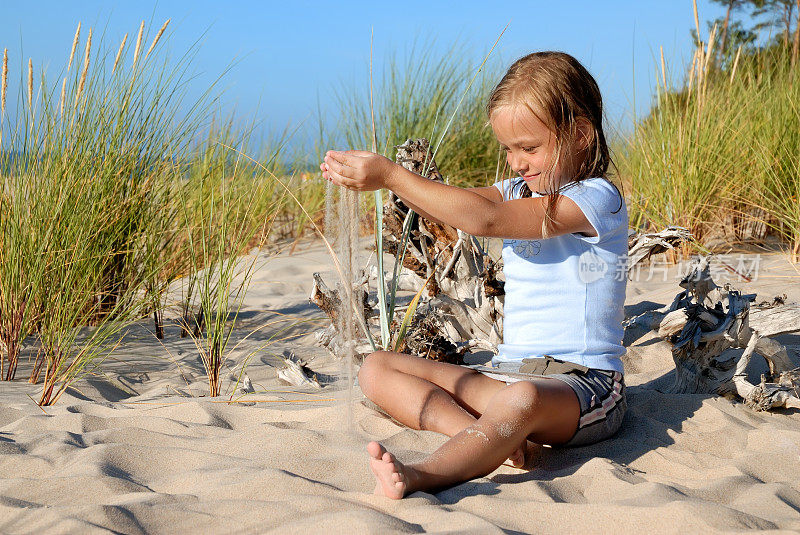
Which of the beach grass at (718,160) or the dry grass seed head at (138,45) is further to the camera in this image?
the beach grass at (718,160)

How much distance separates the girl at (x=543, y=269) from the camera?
1.72 metres

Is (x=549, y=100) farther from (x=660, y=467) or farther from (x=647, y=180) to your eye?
(x=647, y=180)

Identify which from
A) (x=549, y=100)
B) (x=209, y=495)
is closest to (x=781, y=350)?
(x=549, y=100)

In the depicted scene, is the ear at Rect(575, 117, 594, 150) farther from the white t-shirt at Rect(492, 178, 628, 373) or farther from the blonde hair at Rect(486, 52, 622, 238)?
the white t-shirt at Rect(492, 178, 628, 373)

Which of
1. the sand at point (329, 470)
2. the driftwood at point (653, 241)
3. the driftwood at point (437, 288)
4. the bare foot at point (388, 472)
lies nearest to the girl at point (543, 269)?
the sand at point (329, 470)

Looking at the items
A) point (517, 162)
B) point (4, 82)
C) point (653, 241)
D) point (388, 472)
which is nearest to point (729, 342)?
point (653, 241)

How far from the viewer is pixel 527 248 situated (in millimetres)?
2033

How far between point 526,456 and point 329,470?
0.52 metres

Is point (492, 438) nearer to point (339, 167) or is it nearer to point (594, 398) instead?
point (594, 398)

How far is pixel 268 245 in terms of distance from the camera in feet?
18.7

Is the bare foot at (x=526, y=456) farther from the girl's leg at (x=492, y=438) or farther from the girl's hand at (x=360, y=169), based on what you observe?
the girl's hand at (x=360, y=169)

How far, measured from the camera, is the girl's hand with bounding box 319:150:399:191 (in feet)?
5.45

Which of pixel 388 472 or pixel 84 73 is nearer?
pixel 388 472

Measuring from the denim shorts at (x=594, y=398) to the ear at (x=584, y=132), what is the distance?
0.61 meters
